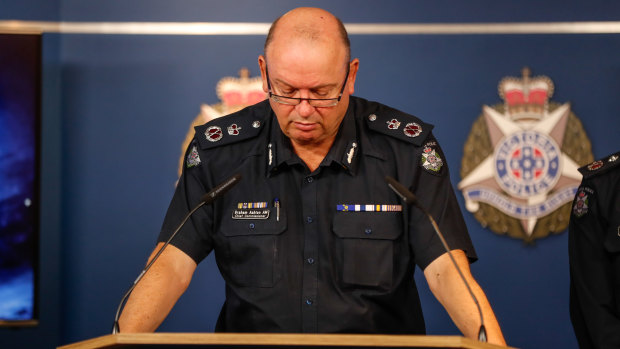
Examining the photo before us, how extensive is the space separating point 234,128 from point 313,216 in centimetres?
39

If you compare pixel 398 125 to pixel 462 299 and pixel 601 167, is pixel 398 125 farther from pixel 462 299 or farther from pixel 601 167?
pixel 601 167

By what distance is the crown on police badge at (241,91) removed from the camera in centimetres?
335

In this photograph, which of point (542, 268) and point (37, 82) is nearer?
point (37, 82)

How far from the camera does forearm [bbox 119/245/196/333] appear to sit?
1846 millimetres

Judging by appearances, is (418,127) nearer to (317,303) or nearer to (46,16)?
(317,303)

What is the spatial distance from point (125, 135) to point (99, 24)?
51 cm

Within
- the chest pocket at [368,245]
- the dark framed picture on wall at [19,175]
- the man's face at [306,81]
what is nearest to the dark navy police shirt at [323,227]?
the chest pocket at [368,245]

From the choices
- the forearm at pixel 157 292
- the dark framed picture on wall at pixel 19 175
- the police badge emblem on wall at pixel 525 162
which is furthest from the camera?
the police badge emblem on wall at pixel 525 162

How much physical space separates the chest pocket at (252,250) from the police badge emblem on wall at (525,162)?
1.50m

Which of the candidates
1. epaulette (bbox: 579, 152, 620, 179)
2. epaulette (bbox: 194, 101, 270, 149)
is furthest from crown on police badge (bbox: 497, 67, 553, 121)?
epaulette (bbox: 194, 101, 270, 149)

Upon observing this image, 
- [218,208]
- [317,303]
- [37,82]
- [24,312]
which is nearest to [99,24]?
[37,82]

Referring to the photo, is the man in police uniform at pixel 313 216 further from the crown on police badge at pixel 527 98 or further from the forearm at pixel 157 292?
the crown on police badge at pixel 527 98

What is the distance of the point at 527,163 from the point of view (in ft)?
10.8

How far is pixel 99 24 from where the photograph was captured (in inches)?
133
